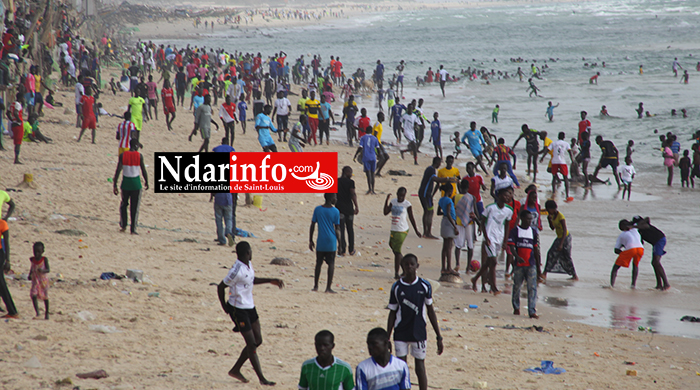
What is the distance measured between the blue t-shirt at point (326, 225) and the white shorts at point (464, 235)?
212cm

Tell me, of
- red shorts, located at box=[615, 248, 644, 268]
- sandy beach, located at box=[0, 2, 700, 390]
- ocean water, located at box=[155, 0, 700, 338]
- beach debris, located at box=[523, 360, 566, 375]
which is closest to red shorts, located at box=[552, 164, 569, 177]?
ocean water, located at box=[155, 0, 700, 338]

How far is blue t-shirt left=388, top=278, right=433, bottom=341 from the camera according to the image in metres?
4.55

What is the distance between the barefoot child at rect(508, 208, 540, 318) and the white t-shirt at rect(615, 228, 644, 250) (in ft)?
7.45

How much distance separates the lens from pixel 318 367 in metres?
3.50

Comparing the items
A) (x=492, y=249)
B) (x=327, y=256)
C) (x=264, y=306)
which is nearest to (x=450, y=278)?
(x=492, y=249)

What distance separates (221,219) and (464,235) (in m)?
3.66

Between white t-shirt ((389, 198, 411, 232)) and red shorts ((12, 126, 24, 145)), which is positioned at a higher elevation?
red shorts ((12, 126, 24, 145))

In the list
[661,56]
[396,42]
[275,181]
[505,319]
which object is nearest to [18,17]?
[275,181]

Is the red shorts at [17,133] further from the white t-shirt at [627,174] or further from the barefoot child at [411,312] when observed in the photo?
the white t-shirt at [627,174]

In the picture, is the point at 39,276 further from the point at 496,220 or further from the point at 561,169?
the point at 561,169

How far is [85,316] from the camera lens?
6125 millimetres

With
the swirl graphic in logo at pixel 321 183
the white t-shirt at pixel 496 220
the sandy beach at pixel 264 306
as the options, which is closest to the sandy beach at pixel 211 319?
the sandy beach at pixel 264 306

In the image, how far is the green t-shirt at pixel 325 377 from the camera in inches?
137

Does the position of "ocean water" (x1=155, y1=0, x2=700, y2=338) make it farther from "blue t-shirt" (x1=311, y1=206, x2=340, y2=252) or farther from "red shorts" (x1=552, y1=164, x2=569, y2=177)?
"blue t-shirt" (x1=311, y1=206, x2=340, y2=252)
